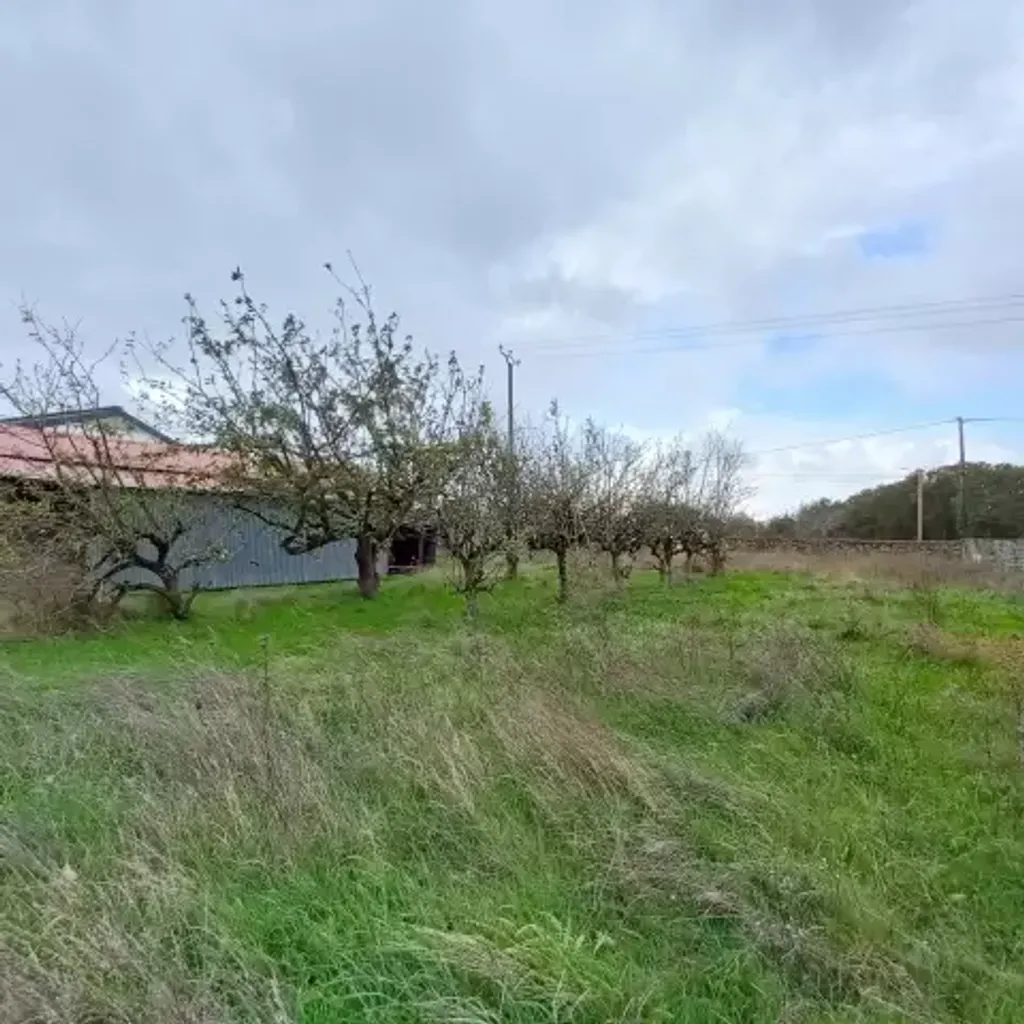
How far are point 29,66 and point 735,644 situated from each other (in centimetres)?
991

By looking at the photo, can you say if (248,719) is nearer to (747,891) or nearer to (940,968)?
(747,891)

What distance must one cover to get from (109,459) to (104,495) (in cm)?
65

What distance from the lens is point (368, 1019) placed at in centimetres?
246

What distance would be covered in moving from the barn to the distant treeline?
65.3 feet

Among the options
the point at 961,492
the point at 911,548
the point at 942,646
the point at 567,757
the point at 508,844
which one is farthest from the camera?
the point at 961,492

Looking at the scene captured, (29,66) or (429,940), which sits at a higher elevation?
(29,66)

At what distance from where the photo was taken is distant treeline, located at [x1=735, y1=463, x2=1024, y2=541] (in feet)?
123

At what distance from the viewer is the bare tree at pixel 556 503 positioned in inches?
571

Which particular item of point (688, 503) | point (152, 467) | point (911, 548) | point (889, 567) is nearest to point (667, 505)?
point (688, 503)

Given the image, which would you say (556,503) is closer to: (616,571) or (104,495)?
(616,571)

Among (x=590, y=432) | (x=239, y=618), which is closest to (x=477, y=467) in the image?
(x=239, y=618)

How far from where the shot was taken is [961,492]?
36.5 metres

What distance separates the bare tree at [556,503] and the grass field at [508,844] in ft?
24.8

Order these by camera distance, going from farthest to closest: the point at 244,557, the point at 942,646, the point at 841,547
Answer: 1. the point at 841,547
2. the point at 244,557
3. the point at 942,646
